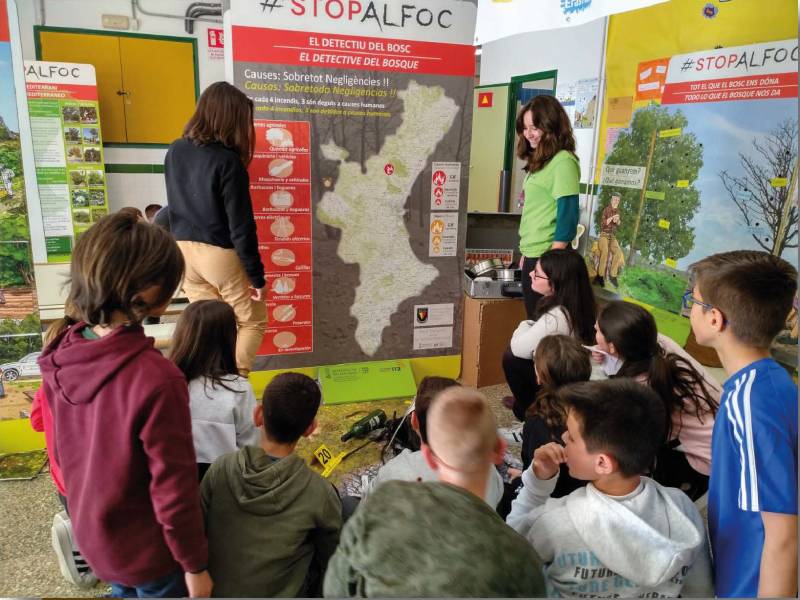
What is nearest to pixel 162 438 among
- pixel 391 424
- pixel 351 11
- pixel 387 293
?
pixel 391 424

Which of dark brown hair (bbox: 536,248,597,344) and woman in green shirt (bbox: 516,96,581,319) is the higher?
woman in green shirt (bbox: 516,96,581,319)

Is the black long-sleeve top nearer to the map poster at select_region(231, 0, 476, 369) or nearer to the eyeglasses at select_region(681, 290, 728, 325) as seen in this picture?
the map poster at select_region(231, 0, 476, 369)

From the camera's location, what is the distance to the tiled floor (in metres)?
1.89

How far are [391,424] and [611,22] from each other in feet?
9.62

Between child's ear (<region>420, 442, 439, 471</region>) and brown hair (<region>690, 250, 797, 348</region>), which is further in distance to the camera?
brown hair (<region>690, 250, 797, 348</region>)

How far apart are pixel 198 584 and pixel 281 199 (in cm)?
216

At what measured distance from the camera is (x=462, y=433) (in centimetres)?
99

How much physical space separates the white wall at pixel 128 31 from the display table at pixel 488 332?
127 inches

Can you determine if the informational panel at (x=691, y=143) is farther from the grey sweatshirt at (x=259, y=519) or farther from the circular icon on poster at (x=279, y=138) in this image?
the grey sweatshirt at (x=259, y=519)

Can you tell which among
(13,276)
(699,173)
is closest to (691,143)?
(699,173)

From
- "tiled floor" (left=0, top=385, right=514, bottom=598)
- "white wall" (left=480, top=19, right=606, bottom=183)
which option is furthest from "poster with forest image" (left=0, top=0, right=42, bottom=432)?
"white wall" (left=480, top=19, right=606, bottom=183)

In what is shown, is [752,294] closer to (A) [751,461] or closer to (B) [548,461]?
(A) [751,461]

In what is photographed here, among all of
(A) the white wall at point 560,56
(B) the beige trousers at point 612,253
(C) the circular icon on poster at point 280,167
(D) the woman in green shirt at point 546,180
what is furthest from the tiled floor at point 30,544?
(A) the white wall at point 560,56

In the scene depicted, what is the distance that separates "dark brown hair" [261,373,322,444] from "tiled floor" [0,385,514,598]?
3.15ft
